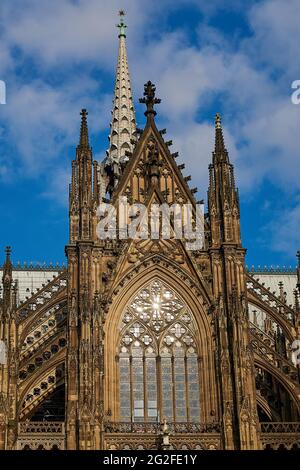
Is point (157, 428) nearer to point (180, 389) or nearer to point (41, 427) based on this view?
point (180, 389)

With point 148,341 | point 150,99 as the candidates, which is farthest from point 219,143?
point 148,341

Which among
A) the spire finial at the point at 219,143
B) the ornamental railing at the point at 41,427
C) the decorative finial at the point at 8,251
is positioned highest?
the spire finial at the point at 219,143

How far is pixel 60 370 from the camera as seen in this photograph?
1703 inches

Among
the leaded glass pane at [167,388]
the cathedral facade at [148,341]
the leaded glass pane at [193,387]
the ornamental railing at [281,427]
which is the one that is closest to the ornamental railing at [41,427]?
the cathedral facade at [148,341]

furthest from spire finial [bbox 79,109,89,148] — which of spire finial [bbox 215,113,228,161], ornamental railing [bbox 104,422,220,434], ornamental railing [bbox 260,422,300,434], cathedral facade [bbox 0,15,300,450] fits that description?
ornamental railing [bbox 260,422,300,434]

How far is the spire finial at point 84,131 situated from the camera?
47219mm

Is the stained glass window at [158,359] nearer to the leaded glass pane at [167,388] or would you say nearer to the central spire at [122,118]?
the leaded glass pane at [167,388]

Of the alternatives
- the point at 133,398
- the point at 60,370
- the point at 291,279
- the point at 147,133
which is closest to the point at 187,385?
the point at 133,398

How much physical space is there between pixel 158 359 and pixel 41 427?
5.98 m

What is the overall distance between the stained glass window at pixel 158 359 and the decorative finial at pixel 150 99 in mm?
8799

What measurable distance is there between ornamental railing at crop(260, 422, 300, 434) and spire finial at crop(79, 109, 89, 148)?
15.0 meters

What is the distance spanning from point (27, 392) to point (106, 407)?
3289mm

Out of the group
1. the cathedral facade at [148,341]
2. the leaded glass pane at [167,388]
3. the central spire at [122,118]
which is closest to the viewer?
the cathedral facade at [148,341]

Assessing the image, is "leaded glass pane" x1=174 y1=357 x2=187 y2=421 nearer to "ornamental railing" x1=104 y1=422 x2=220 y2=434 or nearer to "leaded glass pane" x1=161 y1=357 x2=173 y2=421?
"leaded glass pane" x1=161 y1=357 x2=173 y2=421
